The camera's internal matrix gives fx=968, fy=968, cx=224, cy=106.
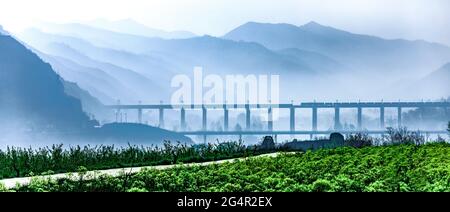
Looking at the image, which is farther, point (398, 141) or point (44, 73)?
point (398, 141)

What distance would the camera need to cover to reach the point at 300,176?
427 inches

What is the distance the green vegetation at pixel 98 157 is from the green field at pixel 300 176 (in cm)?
213

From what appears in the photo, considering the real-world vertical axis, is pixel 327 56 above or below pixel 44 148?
above

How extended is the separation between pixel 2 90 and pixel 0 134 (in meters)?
0.64

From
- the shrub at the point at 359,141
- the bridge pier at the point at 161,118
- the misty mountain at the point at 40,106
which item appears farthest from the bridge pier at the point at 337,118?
the shrub at the point at 359,141

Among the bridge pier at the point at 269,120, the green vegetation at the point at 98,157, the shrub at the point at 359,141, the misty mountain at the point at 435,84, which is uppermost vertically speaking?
the misty mountain at the point at 435,84

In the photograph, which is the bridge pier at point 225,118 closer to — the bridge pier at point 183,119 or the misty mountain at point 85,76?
the bridge pier at point 183,119

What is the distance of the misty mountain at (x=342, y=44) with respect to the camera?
12.7m

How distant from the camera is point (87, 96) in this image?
1412 cm

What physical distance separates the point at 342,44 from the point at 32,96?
442 centimetres

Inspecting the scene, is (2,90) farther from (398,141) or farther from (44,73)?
(398,141)
